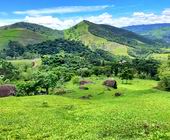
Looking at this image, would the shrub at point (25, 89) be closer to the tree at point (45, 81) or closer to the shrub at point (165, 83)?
the tree at point (45, 81)

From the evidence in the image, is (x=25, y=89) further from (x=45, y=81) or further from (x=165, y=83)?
(x=165, y=83)

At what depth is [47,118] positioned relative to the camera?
2741 inches

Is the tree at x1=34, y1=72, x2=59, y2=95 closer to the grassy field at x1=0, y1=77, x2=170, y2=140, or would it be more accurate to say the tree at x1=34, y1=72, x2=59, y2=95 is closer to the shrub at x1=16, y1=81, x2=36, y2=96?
the shrub at x1=16, y1=81, x2=36, y2=96

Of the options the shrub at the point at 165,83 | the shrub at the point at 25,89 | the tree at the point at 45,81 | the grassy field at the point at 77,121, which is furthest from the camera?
the shrub at the point at 165,83

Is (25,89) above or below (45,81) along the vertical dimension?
below

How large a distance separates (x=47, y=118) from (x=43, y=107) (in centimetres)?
1568

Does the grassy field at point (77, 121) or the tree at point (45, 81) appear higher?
the tree at point (45, 81)

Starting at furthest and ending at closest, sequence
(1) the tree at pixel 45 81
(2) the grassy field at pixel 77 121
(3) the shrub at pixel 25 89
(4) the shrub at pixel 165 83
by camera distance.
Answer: (4) the shrub at pixel 165 83, (1) the tree at pixel 45 81, (3) the shrub at pixel 25 89, (2) the grassy field at pixel 77 121

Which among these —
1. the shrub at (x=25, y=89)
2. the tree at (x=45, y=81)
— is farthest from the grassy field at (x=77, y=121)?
the tree at (x=45, y=81)

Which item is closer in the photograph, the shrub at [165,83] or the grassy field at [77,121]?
the grassy field at [77,121]

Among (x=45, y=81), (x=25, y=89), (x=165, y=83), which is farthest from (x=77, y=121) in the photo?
(x=165, y=83)

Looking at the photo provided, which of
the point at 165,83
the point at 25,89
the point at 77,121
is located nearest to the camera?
the point at 77,121

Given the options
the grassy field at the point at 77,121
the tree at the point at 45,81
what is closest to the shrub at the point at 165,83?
the tree at the point at 45,81

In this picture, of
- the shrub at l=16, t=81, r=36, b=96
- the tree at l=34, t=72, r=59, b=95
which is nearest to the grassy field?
the shrub at l=16, t=81, r=36, b=96
